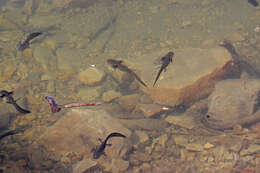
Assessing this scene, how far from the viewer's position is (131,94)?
6.47 m

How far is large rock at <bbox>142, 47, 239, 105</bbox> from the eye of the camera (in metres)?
5.68

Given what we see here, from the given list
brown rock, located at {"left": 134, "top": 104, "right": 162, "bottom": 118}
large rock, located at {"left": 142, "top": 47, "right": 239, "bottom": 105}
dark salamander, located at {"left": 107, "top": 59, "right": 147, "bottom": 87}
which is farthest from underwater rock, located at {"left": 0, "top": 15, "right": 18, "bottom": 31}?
brown rock, located at {"left": 134, "top": 104, "right": 162, "bottom": 118}

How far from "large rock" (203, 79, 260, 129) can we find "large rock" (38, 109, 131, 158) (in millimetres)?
2134

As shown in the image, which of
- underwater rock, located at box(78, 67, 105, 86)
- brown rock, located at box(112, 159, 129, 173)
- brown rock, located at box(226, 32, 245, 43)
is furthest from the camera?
brown rock, located at box(226, 32, 245, 43)

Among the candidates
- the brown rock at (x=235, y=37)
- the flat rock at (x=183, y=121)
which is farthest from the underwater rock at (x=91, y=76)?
the brown rock at (x=235, y=37)

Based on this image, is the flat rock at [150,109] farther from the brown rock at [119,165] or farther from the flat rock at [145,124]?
the brown rock at [119,165]

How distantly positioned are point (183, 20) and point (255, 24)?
2.75 m

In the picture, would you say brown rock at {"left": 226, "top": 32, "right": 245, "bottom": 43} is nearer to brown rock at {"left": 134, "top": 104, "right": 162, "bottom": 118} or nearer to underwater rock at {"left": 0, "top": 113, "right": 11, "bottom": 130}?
brown rock at {"left": 134, "top": 104, "right": 162, "bottom": 118}

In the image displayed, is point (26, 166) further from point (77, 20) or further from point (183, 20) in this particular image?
point (183, 20)

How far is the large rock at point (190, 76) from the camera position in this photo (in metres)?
5.68

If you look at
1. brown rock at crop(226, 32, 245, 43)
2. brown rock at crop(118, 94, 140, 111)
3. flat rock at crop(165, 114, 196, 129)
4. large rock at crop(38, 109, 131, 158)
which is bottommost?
large rock at crop(38, 109, 131, 158)

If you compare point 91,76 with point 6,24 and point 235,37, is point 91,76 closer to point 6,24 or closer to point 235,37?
point 6,24

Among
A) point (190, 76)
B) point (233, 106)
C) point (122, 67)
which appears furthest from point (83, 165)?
point (233, 106)

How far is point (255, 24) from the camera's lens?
28.0 feet
